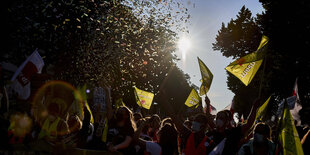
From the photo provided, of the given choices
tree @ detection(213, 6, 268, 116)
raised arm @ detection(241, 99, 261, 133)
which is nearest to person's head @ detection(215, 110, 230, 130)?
raised arm @ detection(241, 99, 261, 133)

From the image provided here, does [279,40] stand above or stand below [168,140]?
above

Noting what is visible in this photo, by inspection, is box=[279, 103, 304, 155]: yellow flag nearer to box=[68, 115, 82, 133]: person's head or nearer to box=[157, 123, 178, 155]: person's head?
box=[157, 123, 178, 155]: person's head

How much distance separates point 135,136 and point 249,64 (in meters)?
4.01

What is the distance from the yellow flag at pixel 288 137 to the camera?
15.7 ft

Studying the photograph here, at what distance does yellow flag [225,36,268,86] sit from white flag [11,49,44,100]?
4323 mm

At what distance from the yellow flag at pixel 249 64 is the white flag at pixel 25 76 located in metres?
4.32

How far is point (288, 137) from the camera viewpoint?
486cm

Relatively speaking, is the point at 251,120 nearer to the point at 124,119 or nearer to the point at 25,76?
the point at 124,119

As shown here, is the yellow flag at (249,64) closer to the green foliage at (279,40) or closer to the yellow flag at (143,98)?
the yellow flag at (143,98)

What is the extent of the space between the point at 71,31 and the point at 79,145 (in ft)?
42.3

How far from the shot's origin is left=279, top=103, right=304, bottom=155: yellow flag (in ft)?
15.7

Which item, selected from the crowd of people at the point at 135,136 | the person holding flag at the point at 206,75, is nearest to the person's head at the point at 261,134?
the crowd of people at the point at 135,136

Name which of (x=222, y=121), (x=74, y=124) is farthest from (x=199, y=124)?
(x=74, y=124)

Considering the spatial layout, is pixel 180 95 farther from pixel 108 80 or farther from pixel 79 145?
pixel 79 145
